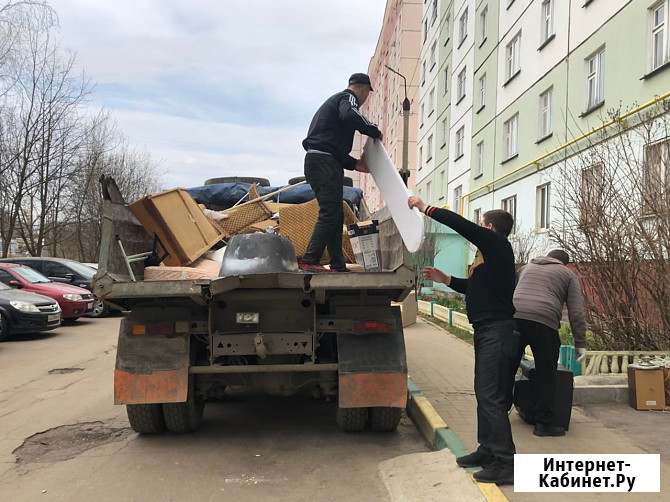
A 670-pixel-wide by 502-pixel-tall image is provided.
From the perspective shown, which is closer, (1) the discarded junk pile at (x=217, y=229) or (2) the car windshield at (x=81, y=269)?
(1) the discarded junk pile at (x=217, y=229)

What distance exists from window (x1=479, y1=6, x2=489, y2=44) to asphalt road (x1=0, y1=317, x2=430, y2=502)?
61.5 feet

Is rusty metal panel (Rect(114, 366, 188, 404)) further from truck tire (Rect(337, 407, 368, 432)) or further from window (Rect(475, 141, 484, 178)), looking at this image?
window (Rect(475, 141, 484, 178))

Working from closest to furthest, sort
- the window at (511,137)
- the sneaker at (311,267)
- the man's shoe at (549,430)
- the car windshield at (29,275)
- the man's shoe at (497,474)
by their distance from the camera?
the man's shoe at (497,474) → the man's shoe at (549,430) → the sneaker at (311,267) → the car windshield at (29,275) → the window at (511,137)

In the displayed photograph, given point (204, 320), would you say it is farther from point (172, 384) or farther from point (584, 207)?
point (584, 207)

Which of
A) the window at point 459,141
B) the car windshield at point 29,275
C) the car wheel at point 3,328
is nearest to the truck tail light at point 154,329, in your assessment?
the car wheel at point 3,328

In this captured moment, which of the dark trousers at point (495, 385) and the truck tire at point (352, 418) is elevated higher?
the dark trousers at point (495, 385)

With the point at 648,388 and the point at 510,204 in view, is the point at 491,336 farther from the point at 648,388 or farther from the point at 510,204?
the point at 510,204

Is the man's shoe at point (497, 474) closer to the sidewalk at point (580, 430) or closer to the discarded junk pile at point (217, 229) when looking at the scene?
the sidewalk at point (580, 430)

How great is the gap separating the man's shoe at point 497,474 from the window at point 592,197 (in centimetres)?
400

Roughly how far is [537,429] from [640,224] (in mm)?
3020

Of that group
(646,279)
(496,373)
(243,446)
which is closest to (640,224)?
(646,279)

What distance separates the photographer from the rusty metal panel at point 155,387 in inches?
169

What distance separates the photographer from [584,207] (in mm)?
6637

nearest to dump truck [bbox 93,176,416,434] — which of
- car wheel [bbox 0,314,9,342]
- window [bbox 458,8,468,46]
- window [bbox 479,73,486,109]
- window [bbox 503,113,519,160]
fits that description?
car wheel [bbox 0,314,9,342]
